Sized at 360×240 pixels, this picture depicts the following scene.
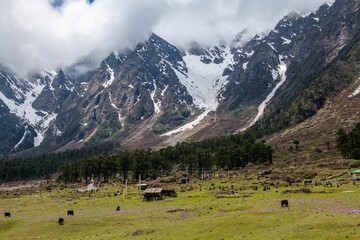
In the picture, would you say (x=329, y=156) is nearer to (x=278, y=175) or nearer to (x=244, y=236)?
(x=278, y=175)

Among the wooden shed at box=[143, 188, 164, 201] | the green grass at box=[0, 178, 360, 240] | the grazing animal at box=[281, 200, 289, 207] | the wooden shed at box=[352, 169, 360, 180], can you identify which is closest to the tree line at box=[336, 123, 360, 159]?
the wooden shed at box=[352, 169, 360, 180]

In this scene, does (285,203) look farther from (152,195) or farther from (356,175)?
(356,175)

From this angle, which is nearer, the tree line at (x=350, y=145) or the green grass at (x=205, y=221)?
the green grass at (x=205, y=221)

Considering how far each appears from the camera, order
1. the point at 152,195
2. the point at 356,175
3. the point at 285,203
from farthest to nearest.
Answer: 1. the point at 356,175
2. the point at 152,195
3. the point at 285,203

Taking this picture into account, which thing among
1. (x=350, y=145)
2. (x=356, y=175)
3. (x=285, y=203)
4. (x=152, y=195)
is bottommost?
(x=285, y=203)

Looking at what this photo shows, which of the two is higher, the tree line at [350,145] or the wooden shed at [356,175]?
the tree line at [350,145]

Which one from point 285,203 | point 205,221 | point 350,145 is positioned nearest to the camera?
point 205,221

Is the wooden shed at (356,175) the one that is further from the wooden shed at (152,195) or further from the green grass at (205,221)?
the wooden shed at (152,195)

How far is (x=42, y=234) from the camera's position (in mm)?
68125

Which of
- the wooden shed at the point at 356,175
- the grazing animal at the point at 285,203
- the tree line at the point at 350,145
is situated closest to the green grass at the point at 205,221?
the grazing animal at the point at 285,203

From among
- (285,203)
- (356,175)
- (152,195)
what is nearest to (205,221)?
(285,203)

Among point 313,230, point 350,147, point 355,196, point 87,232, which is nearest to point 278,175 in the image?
point 350,147

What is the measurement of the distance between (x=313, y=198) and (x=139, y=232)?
36.5 m

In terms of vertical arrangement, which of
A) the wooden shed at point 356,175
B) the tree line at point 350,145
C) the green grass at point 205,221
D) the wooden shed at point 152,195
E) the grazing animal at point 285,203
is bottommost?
the green grass at point 205,221
